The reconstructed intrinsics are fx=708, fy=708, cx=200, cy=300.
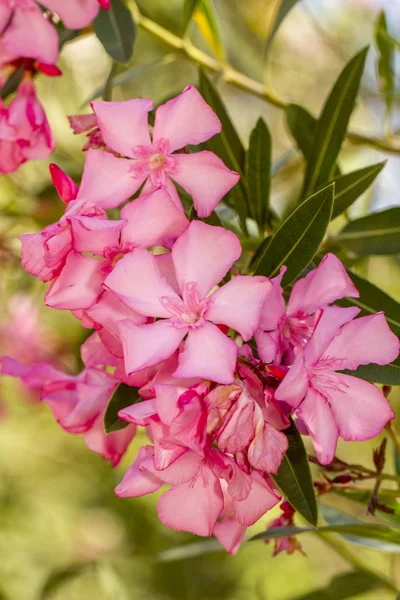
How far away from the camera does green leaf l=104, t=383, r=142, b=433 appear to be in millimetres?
669

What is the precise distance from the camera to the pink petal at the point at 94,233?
0.55m

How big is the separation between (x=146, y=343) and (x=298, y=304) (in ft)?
0.46

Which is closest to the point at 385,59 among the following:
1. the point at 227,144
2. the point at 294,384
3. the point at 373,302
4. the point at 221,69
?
the point at 221,69

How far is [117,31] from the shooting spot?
0.85 meters

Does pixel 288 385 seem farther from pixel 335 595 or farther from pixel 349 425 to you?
pixel 335 595

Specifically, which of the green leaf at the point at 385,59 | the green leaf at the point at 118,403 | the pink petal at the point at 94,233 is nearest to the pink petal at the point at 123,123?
the pink petal at the point at 94,233

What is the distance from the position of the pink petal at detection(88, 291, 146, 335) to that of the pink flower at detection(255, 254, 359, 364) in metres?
0.10

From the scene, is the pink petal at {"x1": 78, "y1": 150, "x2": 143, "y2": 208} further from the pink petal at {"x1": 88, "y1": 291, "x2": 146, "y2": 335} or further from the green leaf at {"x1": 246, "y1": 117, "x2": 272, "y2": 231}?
the green leaf at {"x1": 246, "y1": 117, "x2": 272, "y2": 231}

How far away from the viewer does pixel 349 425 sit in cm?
58

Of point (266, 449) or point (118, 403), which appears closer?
point (266, 449)

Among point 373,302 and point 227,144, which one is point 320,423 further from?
point 227,144

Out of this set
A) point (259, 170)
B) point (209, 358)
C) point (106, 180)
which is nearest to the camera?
point (209, 358)

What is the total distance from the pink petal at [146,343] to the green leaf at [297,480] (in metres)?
0.14

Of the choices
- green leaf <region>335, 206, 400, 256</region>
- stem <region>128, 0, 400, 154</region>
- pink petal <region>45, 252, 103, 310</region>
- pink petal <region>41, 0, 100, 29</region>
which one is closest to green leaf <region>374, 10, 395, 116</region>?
stem <region>128, 0, 400, 154</region>
